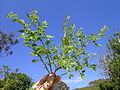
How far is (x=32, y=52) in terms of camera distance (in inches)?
94.0

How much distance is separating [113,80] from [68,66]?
1688 centimetres

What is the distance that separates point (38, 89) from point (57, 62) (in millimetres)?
389

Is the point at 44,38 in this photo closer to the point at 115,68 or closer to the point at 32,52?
the point at 32,52

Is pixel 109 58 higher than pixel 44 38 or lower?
higher

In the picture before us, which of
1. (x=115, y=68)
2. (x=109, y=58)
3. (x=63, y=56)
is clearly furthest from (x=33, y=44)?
(x=109, y=58)

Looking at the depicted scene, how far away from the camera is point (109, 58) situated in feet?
59.2

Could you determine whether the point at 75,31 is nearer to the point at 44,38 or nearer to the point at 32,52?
the point at 44,38

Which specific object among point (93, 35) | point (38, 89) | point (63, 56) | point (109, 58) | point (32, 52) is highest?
point (109, 58)

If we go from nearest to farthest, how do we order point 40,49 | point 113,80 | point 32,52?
point 40,49 < point 32,52 < point 113,80

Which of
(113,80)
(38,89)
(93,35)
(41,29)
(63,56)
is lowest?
(38,89)

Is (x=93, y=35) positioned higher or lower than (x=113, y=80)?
lower

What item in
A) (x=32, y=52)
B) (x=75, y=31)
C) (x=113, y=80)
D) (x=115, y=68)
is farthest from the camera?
(x=113, y=80)

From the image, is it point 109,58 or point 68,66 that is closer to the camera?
point 68,66

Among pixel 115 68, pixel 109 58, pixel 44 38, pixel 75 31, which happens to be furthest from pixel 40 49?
pixel 109 58
